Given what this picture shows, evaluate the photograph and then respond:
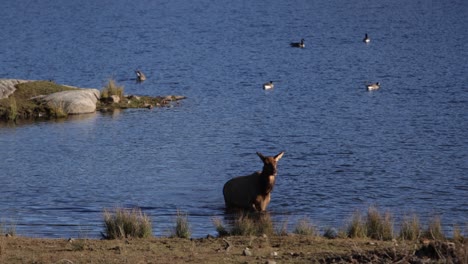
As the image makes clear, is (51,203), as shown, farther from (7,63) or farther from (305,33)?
(305,33)

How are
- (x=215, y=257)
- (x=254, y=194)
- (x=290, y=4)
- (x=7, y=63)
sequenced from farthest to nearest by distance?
(x=290, y=4), (x=7, y=63), (x=254, y=194), (x=215, y=257)

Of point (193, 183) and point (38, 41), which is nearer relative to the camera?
point (193, 183)

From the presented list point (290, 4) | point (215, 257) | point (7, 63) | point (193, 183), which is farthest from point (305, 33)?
point (215, 257)

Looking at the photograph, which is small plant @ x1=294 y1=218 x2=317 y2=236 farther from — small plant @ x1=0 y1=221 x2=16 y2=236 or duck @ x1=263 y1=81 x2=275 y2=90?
duck @ x1=263 y1=81 x2=275 y2=90

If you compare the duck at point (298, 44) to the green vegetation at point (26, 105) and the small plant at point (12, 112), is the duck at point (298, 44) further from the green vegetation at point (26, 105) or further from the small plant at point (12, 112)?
the small plant at point (12, 112)

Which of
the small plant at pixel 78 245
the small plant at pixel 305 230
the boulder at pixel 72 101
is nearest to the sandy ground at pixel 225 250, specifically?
the small plant at pixel 78 245

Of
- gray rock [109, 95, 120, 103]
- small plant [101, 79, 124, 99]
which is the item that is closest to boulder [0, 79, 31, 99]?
small plant [101, 79, 124, 99]

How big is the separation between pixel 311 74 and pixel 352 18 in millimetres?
43707

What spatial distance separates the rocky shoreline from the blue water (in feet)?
3.21

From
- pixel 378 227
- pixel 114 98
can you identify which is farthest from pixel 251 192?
pixel 114 98

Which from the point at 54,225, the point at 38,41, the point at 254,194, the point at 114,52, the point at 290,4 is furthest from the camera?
the point at 290,4

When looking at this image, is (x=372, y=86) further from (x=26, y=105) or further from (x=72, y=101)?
(x=26, y=105)

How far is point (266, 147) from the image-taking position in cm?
2922

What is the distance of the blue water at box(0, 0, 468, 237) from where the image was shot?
861 inches
